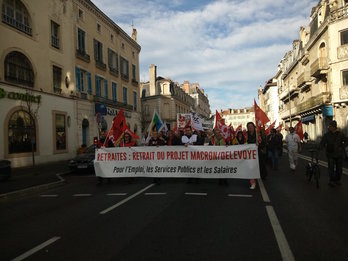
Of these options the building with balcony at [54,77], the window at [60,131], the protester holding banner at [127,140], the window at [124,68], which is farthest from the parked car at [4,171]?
the window at [124,68]

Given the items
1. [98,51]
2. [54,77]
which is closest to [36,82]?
[54,77]

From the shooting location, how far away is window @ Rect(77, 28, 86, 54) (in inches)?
1046

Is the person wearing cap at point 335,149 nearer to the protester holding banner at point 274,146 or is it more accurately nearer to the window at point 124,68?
the protester holding banner at point 274,146

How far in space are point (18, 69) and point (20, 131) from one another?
3680mm

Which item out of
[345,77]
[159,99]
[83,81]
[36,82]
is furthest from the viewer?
[159,99]

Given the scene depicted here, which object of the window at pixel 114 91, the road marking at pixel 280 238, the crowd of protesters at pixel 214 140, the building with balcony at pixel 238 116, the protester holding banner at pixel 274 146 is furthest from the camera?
the building with balcony at pixel 238 116

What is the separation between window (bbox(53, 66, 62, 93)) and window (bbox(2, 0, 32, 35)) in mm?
3489

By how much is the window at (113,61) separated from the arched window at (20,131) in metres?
14.2

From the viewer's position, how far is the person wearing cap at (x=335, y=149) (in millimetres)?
8969

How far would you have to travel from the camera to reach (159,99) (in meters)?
61.2

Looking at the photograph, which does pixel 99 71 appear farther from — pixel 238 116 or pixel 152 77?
pixel 238 116

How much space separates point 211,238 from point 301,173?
861 centimetres

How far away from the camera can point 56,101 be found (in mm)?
22703

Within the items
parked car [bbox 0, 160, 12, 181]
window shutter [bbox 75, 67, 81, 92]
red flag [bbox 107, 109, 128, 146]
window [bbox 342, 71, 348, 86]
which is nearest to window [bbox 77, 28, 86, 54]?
window shutter [bbox 75, 67, 81, 92]
